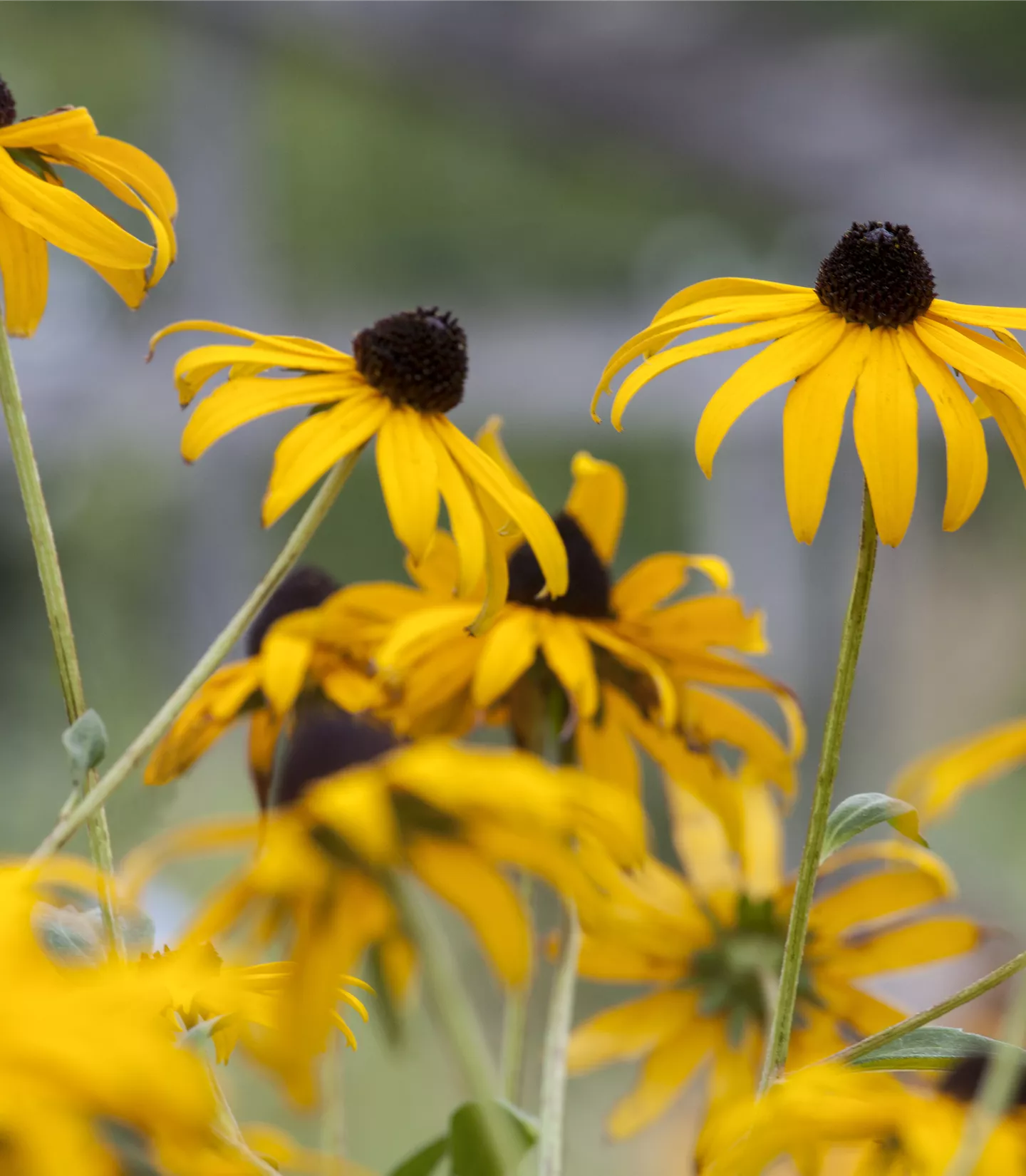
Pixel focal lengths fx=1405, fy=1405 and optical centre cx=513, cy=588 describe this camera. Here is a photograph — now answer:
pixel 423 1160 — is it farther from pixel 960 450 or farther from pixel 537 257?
pixel 537 257

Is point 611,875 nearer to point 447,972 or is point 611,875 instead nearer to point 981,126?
point 447,972

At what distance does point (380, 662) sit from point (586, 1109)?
1256 millimetres

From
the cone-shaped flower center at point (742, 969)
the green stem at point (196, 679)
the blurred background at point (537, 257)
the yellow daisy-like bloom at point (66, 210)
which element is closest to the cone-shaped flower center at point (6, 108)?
the yellow daisy-like bloom at point (66, 210)

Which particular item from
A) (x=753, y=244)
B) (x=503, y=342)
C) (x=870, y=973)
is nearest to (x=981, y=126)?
(x=753, y=244)

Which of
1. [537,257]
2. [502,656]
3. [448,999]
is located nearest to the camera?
[448,999]

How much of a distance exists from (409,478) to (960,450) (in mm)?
78

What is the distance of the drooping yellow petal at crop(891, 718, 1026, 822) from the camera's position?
0.59ft

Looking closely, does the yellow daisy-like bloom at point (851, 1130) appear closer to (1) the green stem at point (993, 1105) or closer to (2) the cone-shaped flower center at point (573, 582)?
(1) the green stem at point (993, 1105)

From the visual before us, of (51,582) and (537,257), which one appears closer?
(51,582)

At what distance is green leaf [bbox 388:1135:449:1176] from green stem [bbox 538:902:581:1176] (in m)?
0.02

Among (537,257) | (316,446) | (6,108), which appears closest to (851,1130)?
(316,446)

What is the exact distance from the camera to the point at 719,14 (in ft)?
4.60

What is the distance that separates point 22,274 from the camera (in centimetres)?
23

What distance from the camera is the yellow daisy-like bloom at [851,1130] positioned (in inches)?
5.5
